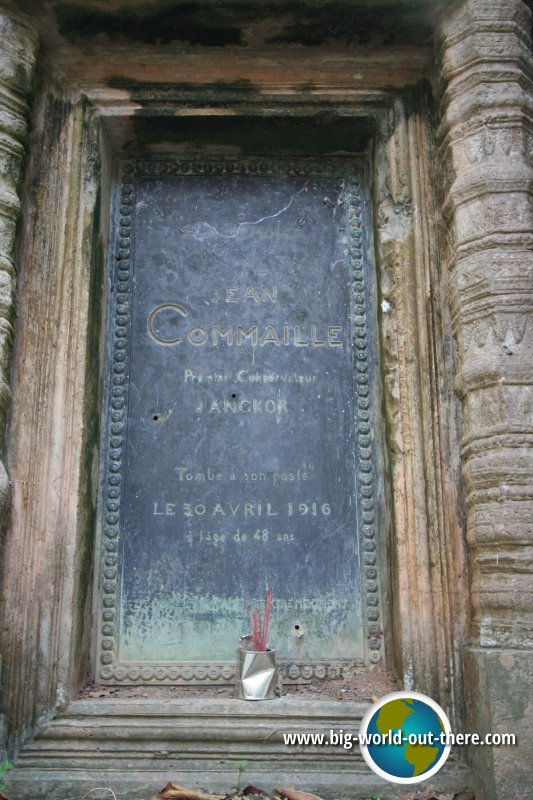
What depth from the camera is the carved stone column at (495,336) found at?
2.84 m

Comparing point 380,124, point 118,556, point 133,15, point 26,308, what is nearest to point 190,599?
point 118,556

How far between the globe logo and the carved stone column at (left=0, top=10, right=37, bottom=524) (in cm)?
175

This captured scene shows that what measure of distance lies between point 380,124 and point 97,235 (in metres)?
1.56

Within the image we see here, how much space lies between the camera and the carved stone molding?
2.97m

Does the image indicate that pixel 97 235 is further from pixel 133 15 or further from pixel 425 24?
pixel 425 24

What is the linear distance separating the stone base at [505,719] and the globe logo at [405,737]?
0.17 m

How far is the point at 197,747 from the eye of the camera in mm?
3100

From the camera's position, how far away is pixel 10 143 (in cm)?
349

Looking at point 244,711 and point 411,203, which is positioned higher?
point 411,203

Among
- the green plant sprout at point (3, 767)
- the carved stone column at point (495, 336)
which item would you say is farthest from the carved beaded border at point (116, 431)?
the carved stone column at point (495, 336)

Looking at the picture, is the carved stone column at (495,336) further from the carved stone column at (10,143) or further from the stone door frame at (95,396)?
the carved stone column at (10,143)

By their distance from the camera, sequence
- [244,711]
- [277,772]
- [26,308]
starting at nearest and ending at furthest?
[277,772] → [244,711] → [26,308]

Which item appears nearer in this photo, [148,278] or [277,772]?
[277,772]

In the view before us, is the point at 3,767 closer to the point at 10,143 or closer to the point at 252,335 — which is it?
the point at 252,335
